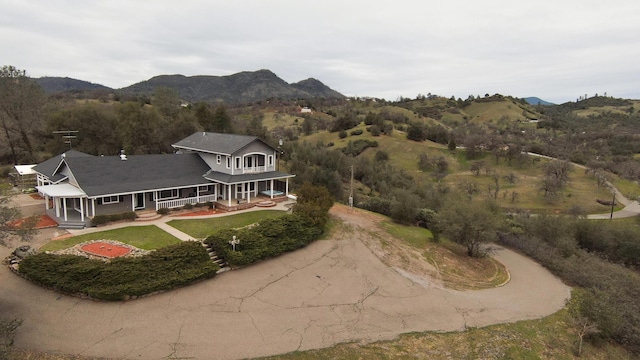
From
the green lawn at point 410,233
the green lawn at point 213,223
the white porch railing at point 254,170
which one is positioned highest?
the white porch railing at point 254,170

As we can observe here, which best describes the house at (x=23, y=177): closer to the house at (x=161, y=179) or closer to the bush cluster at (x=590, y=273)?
the house at (x=161, y=179)

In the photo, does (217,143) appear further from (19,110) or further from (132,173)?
(19,110)

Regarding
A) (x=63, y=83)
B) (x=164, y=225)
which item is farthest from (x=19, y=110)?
(x=63, y=83)

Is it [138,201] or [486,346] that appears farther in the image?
[138,201]

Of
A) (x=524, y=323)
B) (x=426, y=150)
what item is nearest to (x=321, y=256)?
(x=524, y=323)

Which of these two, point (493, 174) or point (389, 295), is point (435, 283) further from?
point (493, 174)

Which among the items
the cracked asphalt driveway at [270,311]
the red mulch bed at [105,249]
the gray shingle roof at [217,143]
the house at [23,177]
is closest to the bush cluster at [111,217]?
the red mulch bed at [105,249]
